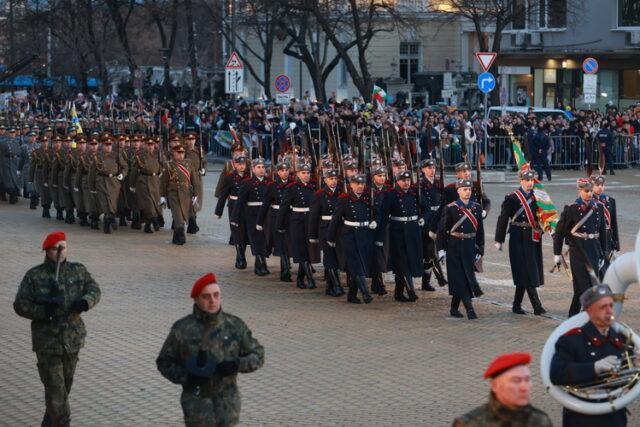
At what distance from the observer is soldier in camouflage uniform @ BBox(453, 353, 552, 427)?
595 centimetres

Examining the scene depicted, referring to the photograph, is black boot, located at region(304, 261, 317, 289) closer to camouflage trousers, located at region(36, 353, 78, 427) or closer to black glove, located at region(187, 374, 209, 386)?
camouflage trousers, located at region(36, 353, 78, 427)

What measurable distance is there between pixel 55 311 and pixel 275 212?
8286mm

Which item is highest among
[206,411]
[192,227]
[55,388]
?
[206,411]

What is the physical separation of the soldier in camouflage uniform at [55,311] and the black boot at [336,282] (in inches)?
262

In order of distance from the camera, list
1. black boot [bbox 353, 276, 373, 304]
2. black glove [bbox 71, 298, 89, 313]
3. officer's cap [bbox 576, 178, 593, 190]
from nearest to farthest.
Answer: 1. black glove [bbox 71, 298, 89, 313]
2. officer's cap [bbox 576, 178, 593, 190]
3. black boot [bbox 353, 276, 373, 304]

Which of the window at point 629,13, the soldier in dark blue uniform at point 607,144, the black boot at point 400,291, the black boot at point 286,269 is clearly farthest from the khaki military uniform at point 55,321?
the window at point 629,13

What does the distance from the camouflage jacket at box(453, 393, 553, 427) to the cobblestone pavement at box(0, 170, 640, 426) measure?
3838 millimetres

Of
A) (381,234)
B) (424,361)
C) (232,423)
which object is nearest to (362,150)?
(381,234)

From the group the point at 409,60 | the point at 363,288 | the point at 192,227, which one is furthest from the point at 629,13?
the point at 363,288

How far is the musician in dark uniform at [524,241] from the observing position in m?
14.4

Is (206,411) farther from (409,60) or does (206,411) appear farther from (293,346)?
(409,60)

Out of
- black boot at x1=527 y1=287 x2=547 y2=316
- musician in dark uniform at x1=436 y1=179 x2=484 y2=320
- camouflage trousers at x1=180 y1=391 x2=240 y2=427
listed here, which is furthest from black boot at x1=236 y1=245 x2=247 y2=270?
camouflage trousers at x1=180 y1=391 x2=240 y2=427

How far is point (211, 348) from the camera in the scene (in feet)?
24.1

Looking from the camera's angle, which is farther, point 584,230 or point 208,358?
point 584,230
